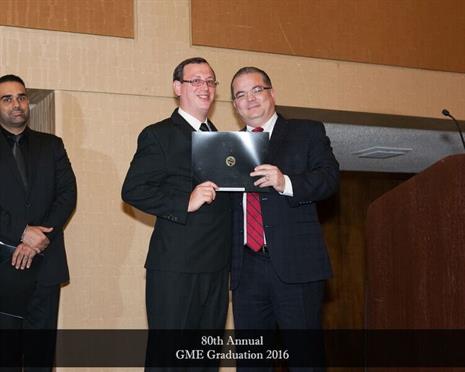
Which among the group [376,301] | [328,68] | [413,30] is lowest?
[376,301]

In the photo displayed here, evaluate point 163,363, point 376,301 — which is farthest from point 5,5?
point 376,301

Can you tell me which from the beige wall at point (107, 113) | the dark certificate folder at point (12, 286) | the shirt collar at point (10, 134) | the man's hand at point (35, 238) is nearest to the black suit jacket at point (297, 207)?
the man's hand at point (35, 238)

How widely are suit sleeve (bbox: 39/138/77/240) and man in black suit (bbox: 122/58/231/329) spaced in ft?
3.41

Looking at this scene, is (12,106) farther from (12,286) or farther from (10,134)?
(12,286)

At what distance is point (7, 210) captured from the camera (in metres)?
3.88

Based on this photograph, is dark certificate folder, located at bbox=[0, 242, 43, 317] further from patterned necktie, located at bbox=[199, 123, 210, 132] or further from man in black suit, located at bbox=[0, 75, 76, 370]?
patterned necktie, located at bbox=[199, 123, 210, 132]

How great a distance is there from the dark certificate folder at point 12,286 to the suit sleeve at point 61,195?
25cm

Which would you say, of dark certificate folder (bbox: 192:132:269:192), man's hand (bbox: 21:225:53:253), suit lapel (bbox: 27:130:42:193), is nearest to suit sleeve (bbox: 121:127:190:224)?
dark certificate folder (bbox: 192:132:269:192)

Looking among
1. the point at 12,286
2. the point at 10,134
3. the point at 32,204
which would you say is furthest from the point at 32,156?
the point at 12,286

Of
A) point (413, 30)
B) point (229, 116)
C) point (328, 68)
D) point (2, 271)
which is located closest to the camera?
point (2, 271)

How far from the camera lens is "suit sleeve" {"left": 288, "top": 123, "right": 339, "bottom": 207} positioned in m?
3.03

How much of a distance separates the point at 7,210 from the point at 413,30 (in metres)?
3.67

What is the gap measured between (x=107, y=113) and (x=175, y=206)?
1933 millimetres

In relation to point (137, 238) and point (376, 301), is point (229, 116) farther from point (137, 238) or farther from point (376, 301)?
point (376, 301)
